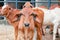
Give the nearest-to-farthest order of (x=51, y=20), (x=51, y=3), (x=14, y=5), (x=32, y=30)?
(x=32, y=30) → (x=51, y=20) → (x=51, y=3) → (x=14, y=5)

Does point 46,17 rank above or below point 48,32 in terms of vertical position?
above

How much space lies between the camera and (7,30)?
23.2 feet

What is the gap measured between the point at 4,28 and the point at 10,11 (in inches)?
84.4

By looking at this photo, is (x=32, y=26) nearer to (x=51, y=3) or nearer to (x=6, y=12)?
(x=6, y=12)

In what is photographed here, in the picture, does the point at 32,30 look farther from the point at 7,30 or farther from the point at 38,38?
the point at 7,30

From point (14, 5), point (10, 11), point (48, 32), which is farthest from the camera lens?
point (14, 5)

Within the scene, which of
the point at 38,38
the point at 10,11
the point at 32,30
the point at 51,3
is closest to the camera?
the point at 32,30

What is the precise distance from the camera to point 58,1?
24.7 feet

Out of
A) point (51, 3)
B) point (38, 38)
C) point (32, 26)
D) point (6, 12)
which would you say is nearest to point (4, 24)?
point (51, 3)

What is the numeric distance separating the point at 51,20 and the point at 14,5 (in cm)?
250

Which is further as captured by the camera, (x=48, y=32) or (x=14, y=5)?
(x=14, y=5)

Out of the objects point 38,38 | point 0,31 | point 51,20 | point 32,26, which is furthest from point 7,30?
point 32,26

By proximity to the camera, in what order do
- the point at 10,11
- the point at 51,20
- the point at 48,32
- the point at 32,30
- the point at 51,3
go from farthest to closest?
1. the point at 51,3
2. the point at 48,32
3. the point at 51,20
4. the point at 10,11
5. the point at 32,30

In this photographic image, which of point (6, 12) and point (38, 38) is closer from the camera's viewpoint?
point (38, 38)
